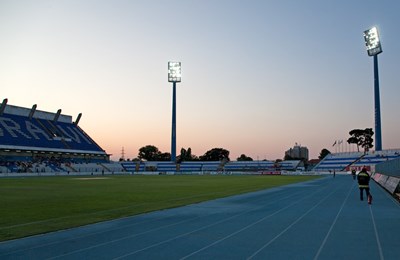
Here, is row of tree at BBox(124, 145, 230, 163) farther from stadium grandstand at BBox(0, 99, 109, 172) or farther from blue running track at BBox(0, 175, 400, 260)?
blue running track at BBox(0, 175, 400, 260)

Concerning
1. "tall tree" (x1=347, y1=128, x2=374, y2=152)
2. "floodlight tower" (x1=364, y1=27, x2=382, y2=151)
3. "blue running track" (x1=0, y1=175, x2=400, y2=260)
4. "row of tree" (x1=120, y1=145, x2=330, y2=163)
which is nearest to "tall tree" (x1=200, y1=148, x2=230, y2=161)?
"row of tree" (x1=120, y1=145, x2=330, y2=163)

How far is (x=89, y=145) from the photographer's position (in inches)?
4235

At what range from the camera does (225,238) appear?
1030cm

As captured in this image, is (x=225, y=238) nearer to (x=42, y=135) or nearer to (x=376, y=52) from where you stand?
(x=376, y=52)

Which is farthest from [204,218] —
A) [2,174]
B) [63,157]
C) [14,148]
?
[63,157]

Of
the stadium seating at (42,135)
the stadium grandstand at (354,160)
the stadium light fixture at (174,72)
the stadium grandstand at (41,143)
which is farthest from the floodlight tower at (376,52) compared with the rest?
the stadium seating at (42,135)

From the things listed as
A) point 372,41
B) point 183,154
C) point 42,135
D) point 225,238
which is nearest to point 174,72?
point 42,135

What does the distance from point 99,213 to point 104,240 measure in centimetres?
614

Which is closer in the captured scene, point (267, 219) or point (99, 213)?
point (267, 219)

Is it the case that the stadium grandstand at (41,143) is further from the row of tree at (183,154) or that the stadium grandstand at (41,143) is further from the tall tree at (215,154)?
the tall tree at (215,154)

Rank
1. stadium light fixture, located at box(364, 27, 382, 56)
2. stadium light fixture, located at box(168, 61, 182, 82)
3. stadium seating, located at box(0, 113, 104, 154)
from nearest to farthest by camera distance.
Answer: stadium light fixture, located at box(364, 27, 382, 56) → stadium seating, located at box(0, 113, 104, 154) → stadium light fixture, located at box(168, 61, 182, 82)

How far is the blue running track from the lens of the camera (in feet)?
27.9

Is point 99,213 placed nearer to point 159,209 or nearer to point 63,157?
point 159,209

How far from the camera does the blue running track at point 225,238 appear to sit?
8497mm
